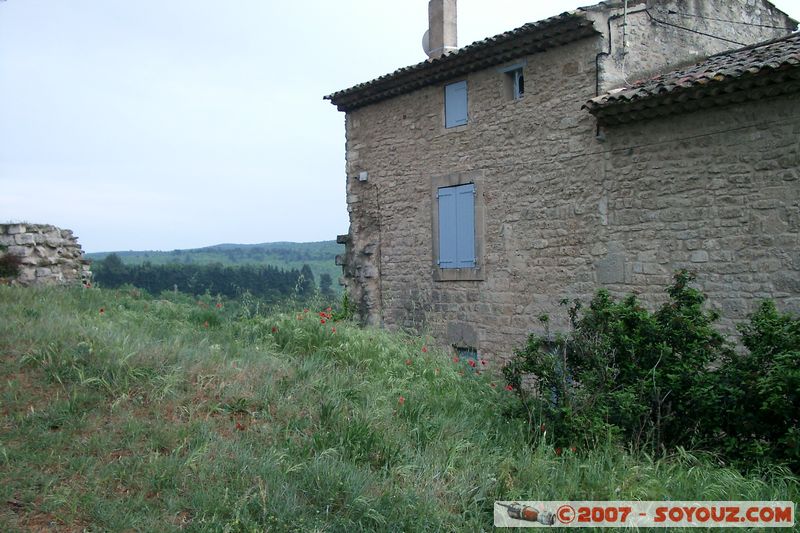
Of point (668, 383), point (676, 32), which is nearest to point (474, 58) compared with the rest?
point (676, 32)

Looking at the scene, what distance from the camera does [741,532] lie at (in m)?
→ 3.74

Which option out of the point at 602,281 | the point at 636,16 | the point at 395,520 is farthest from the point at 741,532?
the point at 636,16

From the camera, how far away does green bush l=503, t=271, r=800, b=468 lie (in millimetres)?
4781

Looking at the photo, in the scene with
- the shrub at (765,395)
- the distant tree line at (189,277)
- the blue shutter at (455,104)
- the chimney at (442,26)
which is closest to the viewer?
the shrub at (765,395)

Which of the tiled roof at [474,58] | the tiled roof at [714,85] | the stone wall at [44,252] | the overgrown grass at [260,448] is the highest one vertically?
the tiled roof at [474,58]

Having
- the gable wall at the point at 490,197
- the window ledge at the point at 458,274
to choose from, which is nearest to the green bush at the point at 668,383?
the gable wall at the point at 490,197

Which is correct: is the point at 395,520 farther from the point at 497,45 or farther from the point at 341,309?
the point at 341,309

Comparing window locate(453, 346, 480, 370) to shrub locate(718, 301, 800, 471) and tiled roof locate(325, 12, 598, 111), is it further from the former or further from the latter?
shrub locate(718, 301, 800, 471)

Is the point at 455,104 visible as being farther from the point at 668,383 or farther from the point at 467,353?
the point at 668,383

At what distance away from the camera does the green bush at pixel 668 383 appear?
4.78 meters

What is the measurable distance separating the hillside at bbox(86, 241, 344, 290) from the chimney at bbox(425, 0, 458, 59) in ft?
84.0

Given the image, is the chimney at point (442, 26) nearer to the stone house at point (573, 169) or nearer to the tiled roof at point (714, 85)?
the stone house at point (573, 169)

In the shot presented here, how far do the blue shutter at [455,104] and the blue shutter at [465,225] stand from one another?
111cm

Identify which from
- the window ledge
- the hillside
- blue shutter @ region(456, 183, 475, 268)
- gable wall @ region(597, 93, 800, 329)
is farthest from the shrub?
the hillside
